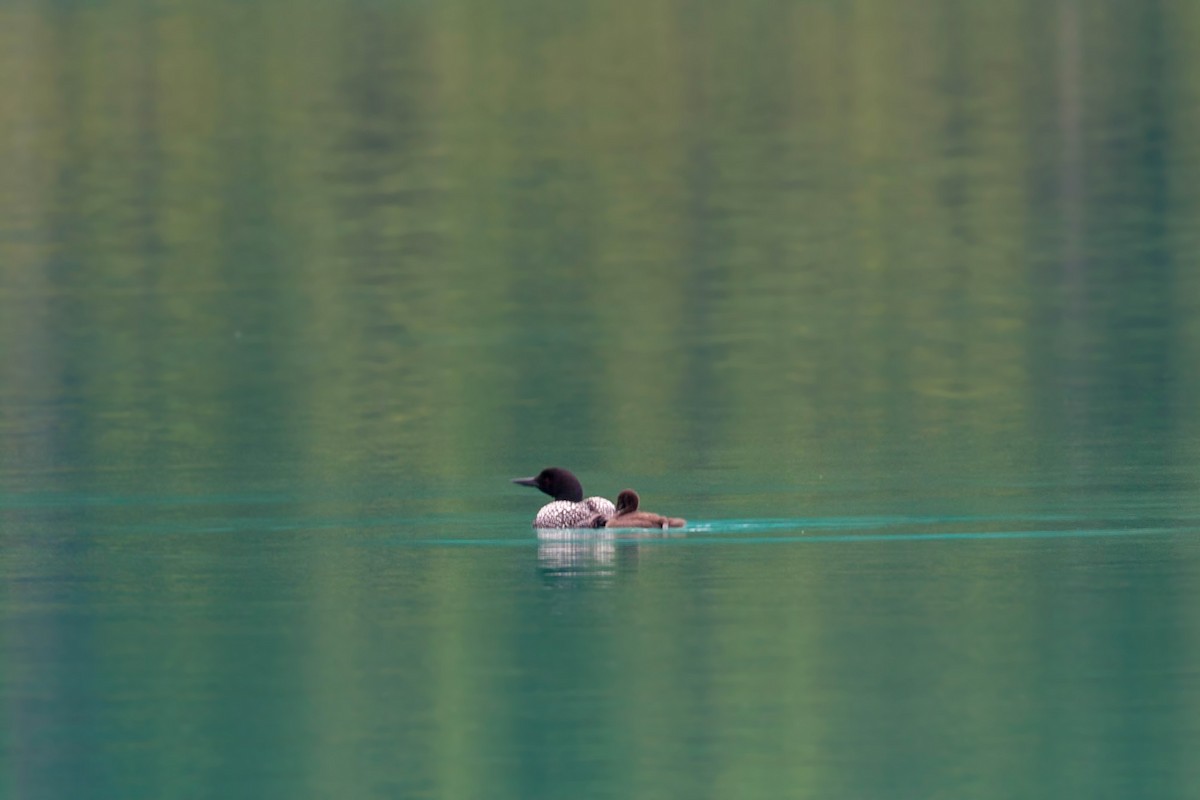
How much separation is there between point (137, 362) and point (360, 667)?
14.7m

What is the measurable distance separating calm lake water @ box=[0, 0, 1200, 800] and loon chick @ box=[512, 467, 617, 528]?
0.63ft

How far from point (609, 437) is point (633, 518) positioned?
5116mm

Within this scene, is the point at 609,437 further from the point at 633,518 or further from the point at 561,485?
the point at 633,518

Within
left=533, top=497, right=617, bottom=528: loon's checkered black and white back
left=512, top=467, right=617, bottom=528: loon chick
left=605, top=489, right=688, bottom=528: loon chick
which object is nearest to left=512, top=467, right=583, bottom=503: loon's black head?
left=512, top=467, right=617, bottom=528: loon chick

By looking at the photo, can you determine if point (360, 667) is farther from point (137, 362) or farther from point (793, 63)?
point (793, 63)

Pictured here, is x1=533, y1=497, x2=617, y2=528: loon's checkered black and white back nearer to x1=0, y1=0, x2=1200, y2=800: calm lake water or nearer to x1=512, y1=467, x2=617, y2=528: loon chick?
x1=512, y1=467, x2=617, y2=528: loon chick

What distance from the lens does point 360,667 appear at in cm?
1559

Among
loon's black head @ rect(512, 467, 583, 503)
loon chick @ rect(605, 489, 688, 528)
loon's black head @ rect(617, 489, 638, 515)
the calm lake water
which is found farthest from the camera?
loon's black head @ rect(512, 467, 583, 503)

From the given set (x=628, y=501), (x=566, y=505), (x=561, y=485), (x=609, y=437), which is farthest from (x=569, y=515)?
(x=609, y=437)

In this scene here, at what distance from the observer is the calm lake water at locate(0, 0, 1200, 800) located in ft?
46.7

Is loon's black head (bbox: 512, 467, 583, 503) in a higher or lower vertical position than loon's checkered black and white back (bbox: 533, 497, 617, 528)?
higher

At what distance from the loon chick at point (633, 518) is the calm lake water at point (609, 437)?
0.13m

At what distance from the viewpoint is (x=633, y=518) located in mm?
19219

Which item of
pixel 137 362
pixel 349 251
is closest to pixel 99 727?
pixel 137 362
